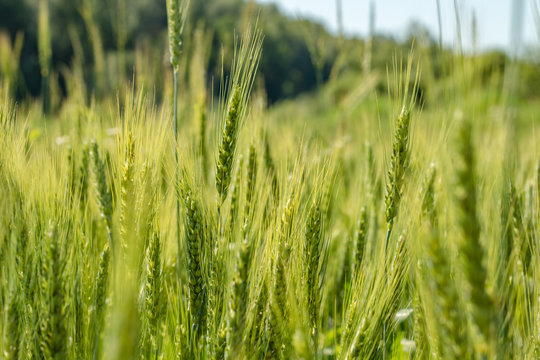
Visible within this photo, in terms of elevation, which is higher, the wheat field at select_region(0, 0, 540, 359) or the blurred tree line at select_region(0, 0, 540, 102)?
the blurred tree line at select_region(0, 0, 540, 102)

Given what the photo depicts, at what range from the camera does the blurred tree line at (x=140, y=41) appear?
3408mm

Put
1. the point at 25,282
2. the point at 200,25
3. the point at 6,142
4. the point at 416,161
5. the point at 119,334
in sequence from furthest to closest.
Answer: the point at 200,25 → the point at 416,161 → the point at 6,142 → the point at 25,282 → the point at 119,334

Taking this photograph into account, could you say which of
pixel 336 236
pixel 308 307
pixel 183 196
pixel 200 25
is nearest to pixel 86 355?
pixel 183 196

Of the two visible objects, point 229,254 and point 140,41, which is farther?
point 140,41

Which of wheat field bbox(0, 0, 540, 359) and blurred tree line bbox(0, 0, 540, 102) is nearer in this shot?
wheat field bbox(0, 0, 540, 359)

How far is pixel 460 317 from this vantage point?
27.7 inches

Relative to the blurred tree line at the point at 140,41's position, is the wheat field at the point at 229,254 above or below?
below

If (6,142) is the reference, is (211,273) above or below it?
below

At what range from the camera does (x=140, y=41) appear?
25.9 metres

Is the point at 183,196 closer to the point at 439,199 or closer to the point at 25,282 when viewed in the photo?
the point at 25,282

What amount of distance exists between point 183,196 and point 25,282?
430 millimetres

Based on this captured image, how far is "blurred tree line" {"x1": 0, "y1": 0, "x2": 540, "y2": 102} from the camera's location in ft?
11.2

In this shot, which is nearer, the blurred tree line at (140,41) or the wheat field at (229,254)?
the wheat field at (229,254)

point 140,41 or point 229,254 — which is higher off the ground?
point 140,41
